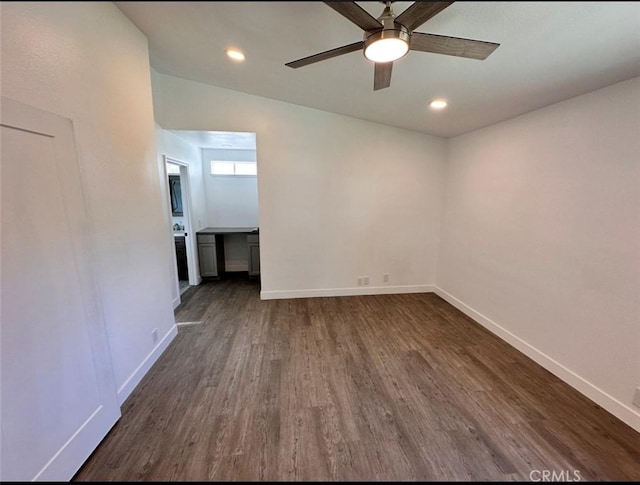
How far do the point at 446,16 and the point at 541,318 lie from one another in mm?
2564

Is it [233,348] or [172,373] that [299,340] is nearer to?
[233,348]

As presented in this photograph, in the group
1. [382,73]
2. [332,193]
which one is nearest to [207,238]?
[332,193]

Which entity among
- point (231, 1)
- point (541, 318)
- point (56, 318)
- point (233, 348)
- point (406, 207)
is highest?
point (231, 1)

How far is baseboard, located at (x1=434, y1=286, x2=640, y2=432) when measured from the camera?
5.70 ft

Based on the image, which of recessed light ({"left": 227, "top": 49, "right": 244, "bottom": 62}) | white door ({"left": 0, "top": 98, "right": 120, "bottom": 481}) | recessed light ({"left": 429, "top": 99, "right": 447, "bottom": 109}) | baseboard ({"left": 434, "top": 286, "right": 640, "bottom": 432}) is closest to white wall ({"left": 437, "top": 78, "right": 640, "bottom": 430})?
baseboard ({"left": 434, "top": 286, "right": 640, "bottom": 432})

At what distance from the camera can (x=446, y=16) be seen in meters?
1.38

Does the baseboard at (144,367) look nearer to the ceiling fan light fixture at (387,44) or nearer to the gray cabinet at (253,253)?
the gray cabinet at (253,253)

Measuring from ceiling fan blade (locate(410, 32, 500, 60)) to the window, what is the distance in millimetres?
4181

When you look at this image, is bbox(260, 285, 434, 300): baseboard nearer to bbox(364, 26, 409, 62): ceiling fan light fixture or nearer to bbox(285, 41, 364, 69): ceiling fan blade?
bbox(285, 41, 364, 69): ceiling fan blade

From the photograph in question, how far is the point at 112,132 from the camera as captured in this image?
145 centimetres

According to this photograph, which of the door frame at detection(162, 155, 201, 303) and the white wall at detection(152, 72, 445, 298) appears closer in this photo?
the white wall at detection(152, 72, 445, 298)

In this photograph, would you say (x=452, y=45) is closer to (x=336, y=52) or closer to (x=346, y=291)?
(x=336, y=52)

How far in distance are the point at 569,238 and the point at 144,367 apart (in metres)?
3.74

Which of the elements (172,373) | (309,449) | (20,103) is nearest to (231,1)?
(20,103)
